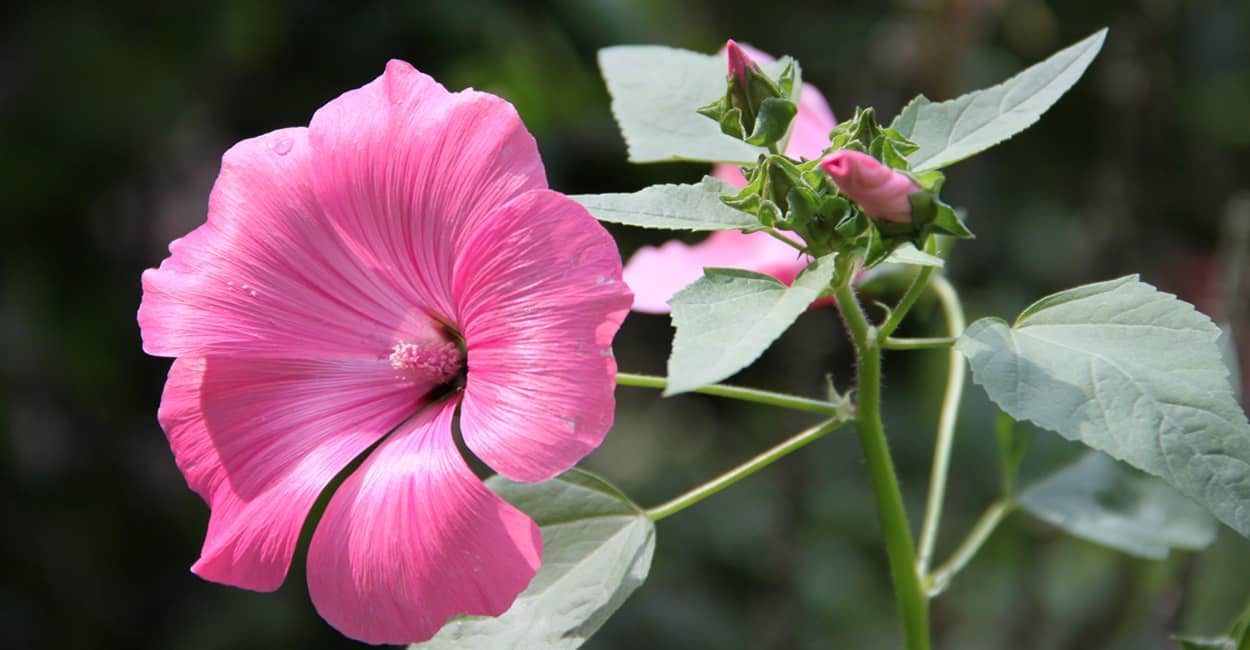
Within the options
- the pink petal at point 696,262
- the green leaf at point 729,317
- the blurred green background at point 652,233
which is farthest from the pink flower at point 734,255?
the blurred green background at point 652,233

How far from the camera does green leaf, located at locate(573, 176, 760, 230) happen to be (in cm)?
93

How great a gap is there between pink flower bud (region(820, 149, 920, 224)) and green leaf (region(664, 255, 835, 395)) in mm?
55

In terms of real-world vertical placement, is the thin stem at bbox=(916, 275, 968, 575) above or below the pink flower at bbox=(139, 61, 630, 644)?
below

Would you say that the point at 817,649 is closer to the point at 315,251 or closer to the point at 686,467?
the point at 686,467

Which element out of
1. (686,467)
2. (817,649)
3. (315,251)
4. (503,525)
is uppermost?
(315,251)

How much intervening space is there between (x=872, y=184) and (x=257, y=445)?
1.59 ft

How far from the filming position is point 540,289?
90cm

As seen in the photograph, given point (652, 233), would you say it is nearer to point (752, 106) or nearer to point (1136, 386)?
point (752, 106)

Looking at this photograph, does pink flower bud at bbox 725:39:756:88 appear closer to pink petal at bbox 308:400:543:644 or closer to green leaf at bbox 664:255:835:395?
green leaf at bbox 664:255:835:395

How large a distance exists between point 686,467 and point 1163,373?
6.36ft

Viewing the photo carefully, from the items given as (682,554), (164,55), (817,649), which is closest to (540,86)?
(164,55)

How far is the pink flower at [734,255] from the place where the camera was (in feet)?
4.01

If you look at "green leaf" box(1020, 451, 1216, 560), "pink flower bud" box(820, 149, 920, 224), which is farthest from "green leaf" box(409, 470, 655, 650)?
"green leaf" box(1020, 451, 1216, 560)

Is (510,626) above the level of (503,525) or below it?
below
